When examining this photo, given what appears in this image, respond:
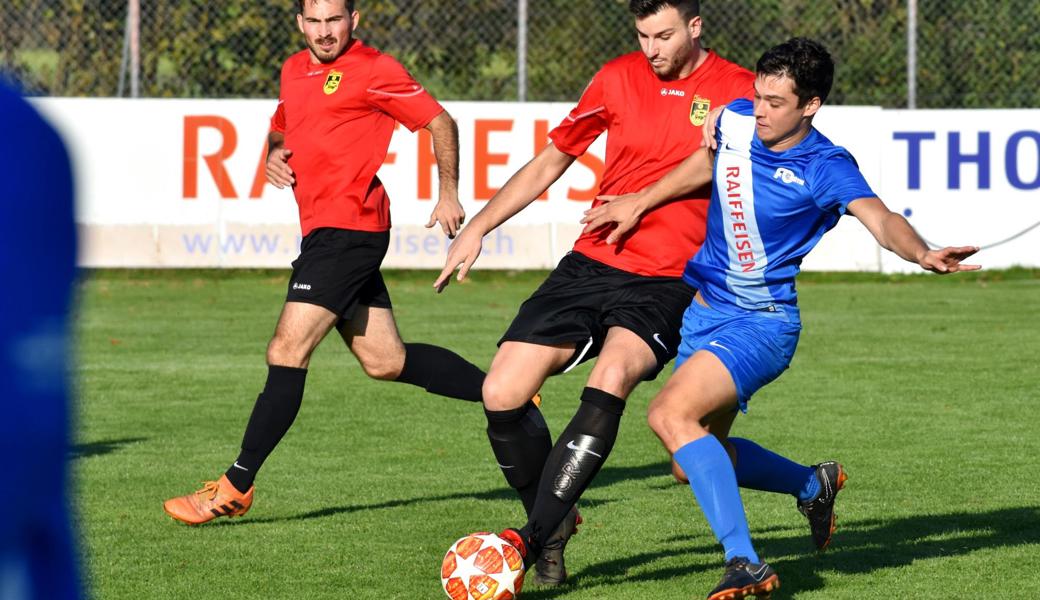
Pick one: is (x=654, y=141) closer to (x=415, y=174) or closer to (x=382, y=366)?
(x=382, y=366)

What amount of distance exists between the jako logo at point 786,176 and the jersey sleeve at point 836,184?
0.14 feet

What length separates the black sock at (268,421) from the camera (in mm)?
5957

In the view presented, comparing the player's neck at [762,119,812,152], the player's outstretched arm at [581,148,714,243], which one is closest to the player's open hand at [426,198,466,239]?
the player's outstretched arm at [581,148,714,243]

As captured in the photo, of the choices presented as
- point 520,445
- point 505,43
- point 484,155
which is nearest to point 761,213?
point 520,445

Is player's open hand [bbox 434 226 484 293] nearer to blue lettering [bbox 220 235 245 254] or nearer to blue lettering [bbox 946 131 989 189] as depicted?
blue lettering [bbox 220 235 245 254]

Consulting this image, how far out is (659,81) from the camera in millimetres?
5395

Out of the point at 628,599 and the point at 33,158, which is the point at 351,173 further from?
the point at 33,158

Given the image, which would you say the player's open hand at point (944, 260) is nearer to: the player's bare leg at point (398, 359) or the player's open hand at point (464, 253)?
the player's open hand at point (464, 253)

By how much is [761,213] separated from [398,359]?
6.66 feet

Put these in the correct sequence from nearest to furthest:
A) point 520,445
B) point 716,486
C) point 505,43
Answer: point 716,486 → point 520,445 → point 505,43

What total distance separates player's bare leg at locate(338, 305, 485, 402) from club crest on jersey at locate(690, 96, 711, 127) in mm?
1670

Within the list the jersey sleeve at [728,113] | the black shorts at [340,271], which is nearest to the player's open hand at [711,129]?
the jersey sleeve at [728,113]

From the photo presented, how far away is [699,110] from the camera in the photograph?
17.4 ft

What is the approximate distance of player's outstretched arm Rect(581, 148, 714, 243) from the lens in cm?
508
